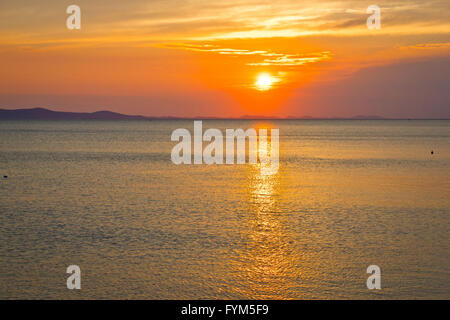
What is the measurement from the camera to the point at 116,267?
19.4 metres

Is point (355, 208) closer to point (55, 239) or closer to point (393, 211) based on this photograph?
point (393, 211)

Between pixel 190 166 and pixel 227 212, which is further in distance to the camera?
pixel 190 166

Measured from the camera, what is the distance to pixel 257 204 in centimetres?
3297

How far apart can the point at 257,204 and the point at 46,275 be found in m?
16.9

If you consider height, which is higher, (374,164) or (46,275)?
(374,164)

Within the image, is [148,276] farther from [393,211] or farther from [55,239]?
[393,211]

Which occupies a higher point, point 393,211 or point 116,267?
point 393,211

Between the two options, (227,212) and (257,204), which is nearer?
(227,212)

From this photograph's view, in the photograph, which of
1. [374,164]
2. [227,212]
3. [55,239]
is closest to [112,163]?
[374,164]

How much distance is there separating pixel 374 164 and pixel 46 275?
48.9 meters
